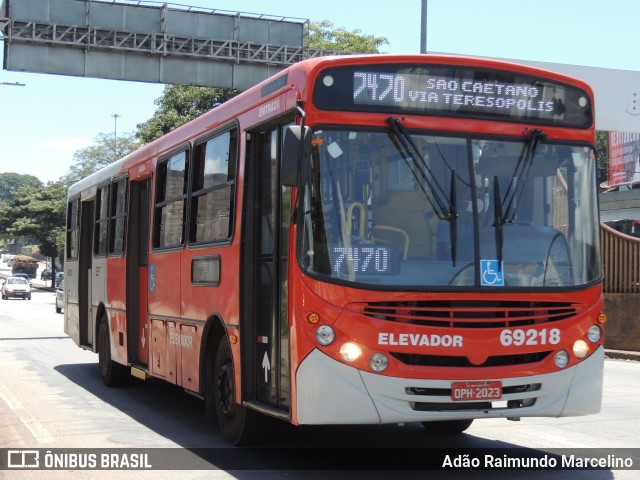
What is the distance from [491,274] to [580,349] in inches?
38.1

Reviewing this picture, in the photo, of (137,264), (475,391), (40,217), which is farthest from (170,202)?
(40,217)

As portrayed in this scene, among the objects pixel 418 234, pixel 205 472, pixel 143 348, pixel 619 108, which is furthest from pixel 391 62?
pixel 619 108

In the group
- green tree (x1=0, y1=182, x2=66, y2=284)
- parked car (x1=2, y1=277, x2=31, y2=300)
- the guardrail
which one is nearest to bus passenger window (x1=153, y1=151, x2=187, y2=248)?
the guardrail

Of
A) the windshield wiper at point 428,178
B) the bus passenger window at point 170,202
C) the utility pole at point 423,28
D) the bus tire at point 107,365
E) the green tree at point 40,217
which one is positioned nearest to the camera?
the windshield wiper at point 428,178

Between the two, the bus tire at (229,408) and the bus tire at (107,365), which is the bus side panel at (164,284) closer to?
the bus tire at (229,408)

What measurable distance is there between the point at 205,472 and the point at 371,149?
291 centimetres

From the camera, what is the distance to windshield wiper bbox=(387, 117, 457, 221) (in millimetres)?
7336

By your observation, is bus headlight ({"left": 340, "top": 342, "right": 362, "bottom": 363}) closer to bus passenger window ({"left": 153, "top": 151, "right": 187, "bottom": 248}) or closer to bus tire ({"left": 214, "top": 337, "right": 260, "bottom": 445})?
bus tire ({"left": 214, "top": 337, "right": 260, "bottom": 445})

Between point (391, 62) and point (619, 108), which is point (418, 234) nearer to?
point (391, 62)

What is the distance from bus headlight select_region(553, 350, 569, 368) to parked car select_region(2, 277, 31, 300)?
59557 mm

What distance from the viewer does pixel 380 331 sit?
708cm

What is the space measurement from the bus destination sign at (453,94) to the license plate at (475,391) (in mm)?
2071

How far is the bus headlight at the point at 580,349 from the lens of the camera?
7551 millimetres

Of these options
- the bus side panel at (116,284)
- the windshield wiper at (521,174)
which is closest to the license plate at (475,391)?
the windshield wiper at (521,174)
